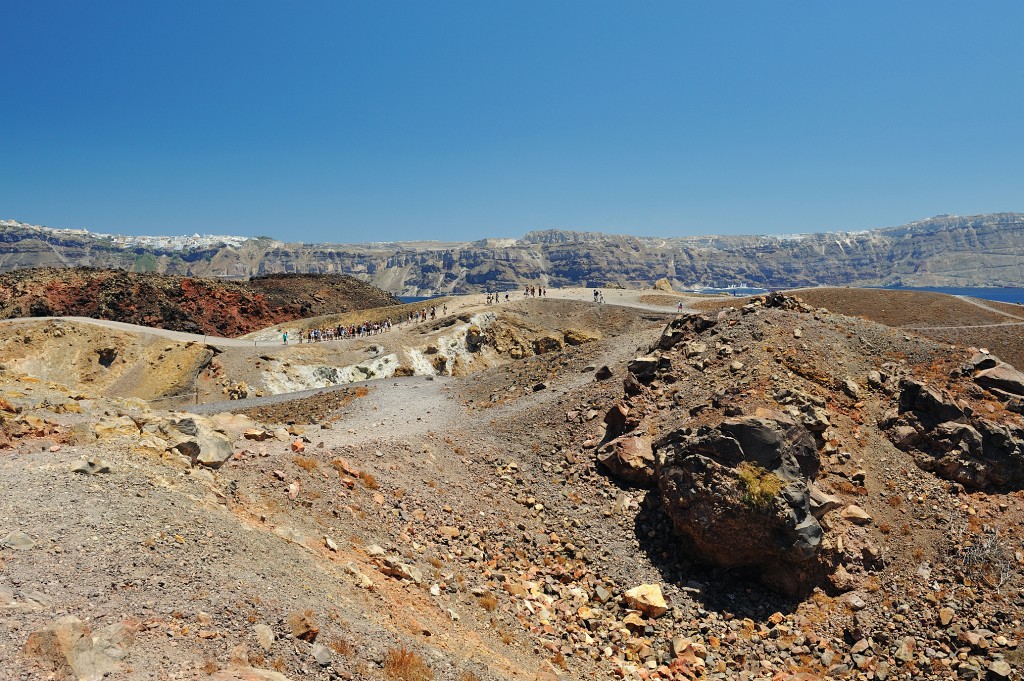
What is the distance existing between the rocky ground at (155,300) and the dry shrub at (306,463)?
59716 millimetres

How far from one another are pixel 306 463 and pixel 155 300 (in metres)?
65.4

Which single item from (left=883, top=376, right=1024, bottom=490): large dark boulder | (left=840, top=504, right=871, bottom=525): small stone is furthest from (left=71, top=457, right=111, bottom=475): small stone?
(left=883, top=376, right=1024, bottom=490): large dark boulder

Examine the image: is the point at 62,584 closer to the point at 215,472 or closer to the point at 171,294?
the point at 215,472

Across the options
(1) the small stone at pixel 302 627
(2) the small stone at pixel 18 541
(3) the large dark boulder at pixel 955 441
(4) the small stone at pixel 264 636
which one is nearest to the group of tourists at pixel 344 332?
(2) the small stone at pixel 18 541

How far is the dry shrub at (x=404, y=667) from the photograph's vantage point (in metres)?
9.71

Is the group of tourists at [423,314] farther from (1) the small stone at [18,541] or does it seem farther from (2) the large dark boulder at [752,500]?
(1) the small stone at [18,541]

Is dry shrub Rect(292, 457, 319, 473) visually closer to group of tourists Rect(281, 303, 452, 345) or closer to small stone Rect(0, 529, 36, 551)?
small stone Rect(0, 529, 36, 551)

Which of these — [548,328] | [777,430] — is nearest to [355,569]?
[777,430]

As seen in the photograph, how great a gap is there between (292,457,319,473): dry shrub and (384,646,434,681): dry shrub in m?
8.00

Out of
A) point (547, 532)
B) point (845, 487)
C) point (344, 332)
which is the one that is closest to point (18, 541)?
point (547, 532)

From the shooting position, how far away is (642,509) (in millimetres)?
19109

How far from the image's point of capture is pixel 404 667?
983 cm

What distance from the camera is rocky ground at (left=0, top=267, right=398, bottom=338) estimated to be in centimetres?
6488

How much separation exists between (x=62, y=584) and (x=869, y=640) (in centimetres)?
1759
